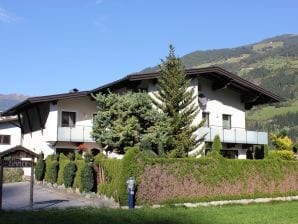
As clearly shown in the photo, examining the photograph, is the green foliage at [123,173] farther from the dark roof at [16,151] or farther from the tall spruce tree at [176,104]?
the tall spruce tree at [176,104]

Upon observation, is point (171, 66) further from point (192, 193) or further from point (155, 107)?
point (192, 193)

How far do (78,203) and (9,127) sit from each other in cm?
2646

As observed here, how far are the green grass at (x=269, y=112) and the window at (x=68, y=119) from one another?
2558 inches

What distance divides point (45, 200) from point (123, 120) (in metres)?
A: 10.1

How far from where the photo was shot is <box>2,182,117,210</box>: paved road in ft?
68.1

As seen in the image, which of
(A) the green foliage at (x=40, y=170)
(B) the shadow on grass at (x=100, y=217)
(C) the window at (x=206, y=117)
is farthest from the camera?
(C) the window at (x=206, y=117)

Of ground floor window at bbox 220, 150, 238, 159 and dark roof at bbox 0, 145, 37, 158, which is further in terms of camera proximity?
ground floor window at bbox 220, 150, 238, 159

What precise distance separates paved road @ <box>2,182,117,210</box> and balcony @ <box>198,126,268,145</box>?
13.3 meters

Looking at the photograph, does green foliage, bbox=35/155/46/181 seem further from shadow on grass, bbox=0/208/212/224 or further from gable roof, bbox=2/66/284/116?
shadow on grass, bbox=0/208/212/224

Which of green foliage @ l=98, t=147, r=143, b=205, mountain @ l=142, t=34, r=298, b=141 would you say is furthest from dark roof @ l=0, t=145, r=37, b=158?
mountain @ l=142, t=34, r=298, b=141

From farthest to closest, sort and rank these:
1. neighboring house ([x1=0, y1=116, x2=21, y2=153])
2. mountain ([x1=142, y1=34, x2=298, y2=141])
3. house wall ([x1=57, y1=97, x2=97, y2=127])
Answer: mountain ([x1=142, y1=34, x2=298, y2=141])
neighboring house ([x1=0, y1=116, x2=21, y2=153])
house wall ([x1=57, y1=97, x2=97, y2=127])

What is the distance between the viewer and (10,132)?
150 feet

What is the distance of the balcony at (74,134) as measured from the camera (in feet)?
119

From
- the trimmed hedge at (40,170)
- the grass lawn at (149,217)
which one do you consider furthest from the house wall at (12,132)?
the grass lawn at (149,217)
